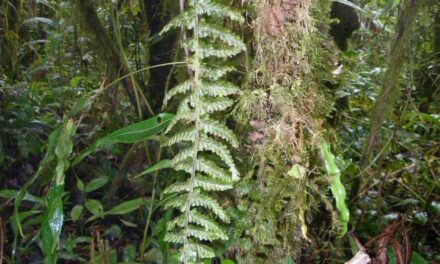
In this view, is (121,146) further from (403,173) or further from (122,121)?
(403,173)

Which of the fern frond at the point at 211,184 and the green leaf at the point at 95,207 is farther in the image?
the green leaf at the point at 95,207

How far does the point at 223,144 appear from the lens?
67 cm

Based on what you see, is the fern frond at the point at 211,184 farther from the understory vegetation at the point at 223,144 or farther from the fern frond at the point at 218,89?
the fern frond at the point at 218,89

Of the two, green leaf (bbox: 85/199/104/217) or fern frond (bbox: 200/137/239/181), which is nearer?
fern frond (bbox: 200/137/239/181)

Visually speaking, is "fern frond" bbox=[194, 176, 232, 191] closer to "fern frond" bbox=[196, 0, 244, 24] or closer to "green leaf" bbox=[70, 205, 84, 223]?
"fern frond" bbox=[196, 0, 244, 24]

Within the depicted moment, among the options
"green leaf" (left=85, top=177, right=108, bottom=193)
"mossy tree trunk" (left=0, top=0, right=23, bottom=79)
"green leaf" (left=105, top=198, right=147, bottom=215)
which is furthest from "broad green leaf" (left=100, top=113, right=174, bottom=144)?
"mossy tree trunk" (left=0, top=0, right=23, bottom=79)

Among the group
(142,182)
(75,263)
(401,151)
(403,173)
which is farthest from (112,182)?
(401,151)

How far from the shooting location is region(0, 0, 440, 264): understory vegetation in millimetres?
573

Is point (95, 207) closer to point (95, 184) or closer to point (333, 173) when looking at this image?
point (95, 184)

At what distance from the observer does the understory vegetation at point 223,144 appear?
573 millimetres

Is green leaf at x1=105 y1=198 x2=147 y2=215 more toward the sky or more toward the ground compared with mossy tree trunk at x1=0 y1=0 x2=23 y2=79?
more toward the ground

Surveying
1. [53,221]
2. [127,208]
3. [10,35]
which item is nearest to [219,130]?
[53,221]

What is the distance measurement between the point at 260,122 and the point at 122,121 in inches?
39.1

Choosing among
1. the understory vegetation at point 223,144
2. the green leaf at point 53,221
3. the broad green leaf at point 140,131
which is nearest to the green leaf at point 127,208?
the understory vegetation at point 223,144
